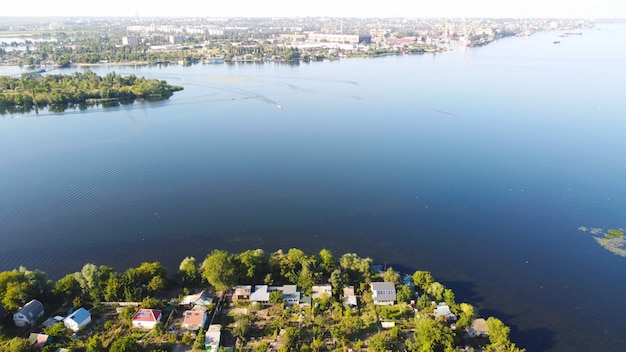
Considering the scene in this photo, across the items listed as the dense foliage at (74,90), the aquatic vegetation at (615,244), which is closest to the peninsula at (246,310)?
the aquatic vegetation at (615,244)

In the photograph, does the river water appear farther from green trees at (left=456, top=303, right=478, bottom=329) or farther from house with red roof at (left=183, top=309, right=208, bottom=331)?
house with red roof at (left=183, top=309, right=208, bottom=331)

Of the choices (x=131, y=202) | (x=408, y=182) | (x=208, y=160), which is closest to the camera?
(x=131, y=202)

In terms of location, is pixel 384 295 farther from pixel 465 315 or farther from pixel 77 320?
pixel 77 320

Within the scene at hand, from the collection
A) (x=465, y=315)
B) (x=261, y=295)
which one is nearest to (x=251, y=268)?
(x=261, y=295)

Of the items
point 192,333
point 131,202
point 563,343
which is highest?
point 131,202

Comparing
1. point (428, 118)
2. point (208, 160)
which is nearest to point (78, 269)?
point (208, 160)

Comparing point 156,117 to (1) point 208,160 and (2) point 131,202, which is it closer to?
(1) point 208,160
